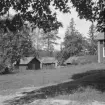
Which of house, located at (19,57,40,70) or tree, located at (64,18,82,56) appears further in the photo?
tree, located at (64,18,82,56)

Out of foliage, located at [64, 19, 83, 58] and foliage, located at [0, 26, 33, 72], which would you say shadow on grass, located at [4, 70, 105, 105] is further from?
foliage, located at [64, 19, 83, 58]

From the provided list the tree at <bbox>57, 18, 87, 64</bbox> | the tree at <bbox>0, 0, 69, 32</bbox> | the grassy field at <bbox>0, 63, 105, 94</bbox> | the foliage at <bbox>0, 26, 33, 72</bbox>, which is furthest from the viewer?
the tree at <bbox>57, 18, 87, 64</bbox>

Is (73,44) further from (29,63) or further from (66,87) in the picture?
(66,87)

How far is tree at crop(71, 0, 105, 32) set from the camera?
1125 cm

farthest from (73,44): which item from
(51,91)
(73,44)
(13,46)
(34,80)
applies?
(51,91)

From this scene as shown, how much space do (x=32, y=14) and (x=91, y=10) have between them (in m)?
3.53

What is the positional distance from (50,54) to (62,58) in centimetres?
3615

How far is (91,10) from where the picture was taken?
1215 cm

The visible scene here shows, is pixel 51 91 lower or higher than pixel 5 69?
higher

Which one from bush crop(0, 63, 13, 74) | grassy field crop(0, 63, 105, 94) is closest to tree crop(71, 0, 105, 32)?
grassy field crop(0, 63, 105, 94)

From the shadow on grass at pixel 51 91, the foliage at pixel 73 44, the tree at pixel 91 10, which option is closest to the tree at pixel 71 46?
the foliage at pixel 73 44

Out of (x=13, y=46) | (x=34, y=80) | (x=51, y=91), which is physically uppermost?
(x=13, y=46)

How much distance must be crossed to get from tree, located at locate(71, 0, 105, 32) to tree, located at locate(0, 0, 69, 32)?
1298 mm

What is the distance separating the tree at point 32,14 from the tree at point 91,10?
1298 millimetres
